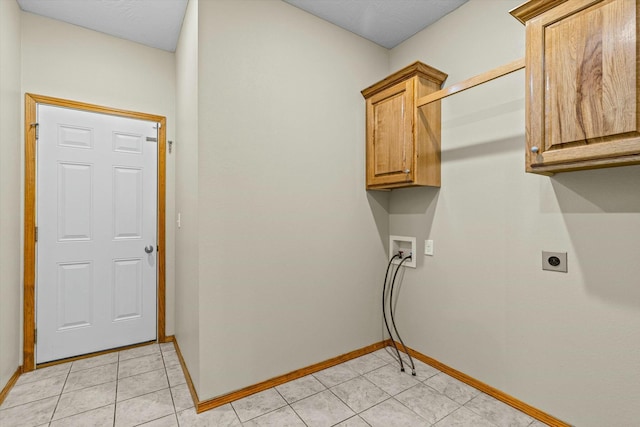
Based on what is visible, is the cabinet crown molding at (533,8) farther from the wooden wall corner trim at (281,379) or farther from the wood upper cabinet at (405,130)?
the wooden wall corner trim at (281,379)

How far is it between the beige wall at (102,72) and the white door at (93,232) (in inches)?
5.6

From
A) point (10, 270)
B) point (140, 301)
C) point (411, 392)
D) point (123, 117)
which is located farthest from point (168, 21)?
point (411, 392)

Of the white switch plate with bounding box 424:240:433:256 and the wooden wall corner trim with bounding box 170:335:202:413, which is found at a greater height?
the white switch plate with bounding box 424:240:433:256

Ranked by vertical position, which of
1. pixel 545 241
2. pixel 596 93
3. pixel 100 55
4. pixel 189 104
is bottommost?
pixel 545 241

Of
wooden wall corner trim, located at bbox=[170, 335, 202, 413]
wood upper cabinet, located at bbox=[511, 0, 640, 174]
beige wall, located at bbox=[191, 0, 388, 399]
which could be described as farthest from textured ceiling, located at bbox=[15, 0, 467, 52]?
wooden wall corner trim, located at bbox=[170, 335, 202, 413]

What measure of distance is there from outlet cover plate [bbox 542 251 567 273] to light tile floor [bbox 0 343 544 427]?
90cm

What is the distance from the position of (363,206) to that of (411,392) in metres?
1.41

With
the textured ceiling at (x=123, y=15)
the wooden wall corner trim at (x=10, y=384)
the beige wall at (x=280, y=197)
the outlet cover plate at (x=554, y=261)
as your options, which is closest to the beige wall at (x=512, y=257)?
the outlet cover plate at (x=554, y=261)

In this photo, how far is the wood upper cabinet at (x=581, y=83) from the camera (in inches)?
48.4

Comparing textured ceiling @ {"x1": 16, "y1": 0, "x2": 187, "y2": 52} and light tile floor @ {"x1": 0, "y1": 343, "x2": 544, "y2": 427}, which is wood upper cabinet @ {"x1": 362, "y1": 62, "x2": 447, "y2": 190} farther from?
textured ceiling @ {"x1": 16, "y1": 0, "x2": 187, "y2": 52}

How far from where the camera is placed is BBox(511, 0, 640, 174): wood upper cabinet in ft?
4.04

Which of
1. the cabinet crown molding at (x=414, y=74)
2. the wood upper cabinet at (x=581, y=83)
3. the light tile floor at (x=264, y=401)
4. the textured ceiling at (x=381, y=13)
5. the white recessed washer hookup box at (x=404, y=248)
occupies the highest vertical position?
the textured ceiling at (x=381, y=13)

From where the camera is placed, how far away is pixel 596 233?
1.60 m

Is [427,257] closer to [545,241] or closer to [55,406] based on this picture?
[545,241]
